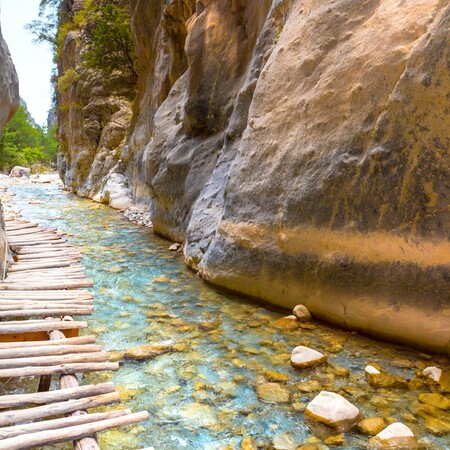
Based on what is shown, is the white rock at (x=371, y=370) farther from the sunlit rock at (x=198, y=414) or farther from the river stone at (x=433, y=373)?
the sunlit rock at (x=198, y=414)

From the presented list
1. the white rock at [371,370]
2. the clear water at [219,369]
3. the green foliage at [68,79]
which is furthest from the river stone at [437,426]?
the green foliage at [68,79]

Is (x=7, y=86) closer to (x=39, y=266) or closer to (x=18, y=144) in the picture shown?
(x=39, y=266)

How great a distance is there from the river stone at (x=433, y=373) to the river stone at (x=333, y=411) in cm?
79

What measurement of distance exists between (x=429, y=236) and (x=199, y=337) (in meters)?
2.15

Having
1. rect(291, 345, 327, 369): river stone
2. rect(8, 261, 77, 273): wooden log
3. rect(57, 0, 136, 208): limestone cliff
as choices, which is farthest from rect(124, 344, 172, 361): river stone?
rect(57, 0, 136, 208): limestone cliff

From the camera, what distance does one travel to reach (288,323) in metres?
4.06

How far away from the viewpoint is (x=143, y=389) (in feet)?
9.67

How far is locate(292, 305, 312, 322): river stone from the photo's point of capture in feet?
13.4

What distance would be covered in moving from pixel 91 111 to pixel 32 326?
Answer: 19715mm

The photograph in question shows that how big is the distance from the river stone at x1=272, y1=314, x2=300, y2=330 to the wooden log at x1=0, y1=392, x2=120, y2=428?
2000 mm

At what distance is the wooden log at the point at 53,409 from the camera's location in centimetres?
212

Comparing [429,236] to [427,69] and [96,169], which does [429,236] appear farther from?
[96,169]

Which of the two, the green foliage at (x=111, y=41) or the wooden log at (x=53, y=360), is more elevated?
the green foliage at (x=111, y=41)

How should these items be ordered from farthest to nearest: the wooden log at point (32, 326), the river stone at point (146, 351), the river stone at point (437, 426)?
1. the river stone at point (146, 351)
2. the wooden log at point (32, 326)
3. the river stone at point (437, 426)
